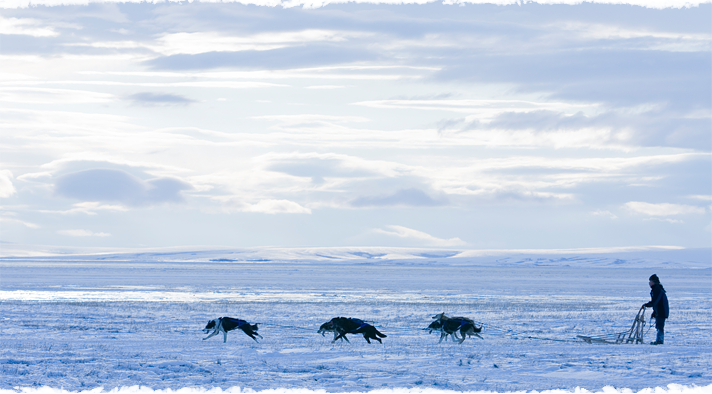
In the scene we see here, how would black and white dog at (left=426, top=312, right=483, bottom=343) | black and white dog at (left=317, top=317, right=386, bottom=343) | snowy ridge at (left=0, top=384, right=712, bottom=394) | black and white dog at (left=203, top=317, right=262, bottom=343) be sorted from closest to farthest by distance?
snowy ridge at (left=0, top=384, right=712, bottom=394), black and white dog at (left=317, top=317, right=386, bottom=343), black and white dog at (left=203, top=317, right=262, bottom=343), black and white dog at (left=426, top=312, right=483, bottom=343)

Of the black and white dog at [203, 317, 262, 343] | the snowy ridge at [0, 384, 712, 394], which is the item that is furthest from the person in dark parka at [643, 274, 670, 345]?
the black and white dog at [203, 317, 262, 343]

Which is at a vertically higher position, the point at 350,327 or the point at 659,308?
the point at 659,308

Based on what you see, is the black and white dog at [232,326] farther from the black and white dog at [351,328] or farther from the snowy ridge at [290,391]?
the snowy ridge at [290,391]

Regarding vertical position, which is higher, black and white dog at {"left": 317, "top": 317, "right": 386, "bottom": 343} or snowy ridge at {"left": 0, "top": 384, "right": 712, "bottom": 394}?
black and white dog at {"left": 317, "top": 317, "right": 386, "bottom": 343}

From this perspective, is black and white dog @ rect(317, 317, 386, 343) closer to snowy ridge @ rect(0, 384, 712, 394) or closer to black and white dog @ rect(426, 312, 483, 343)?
black and white dog @ rect(426, 312, 483, 343)

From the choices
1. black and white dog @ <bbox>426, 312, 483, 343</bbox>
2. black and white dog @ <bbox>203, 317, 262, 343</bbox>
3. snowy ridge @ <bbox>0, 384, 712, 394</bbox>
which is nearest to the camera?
snowy ridge @ <bbox>0, 384, 712, 394</bbox>

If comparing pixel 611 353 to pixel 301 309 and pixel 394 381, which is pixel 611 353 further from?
pixel 301 309

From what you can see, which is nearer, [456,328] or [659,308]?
[659,308]

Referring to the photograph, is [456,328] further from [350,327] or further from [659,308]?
[659,308]

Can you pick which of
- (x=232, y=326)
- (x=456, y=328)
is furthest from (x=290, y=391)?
(x=456, y=328)

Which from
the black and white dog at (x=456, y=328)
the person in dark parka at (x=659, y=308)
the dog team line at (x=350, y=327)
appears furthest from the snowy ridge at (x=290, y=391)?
the black and white dog at (x=456, y=328)

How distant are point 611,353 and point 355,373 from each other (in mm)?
5828

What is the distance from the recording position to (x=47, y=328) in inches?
836

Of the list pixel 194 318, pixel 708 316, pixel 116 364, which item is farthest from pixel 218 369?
pixel 708 316
